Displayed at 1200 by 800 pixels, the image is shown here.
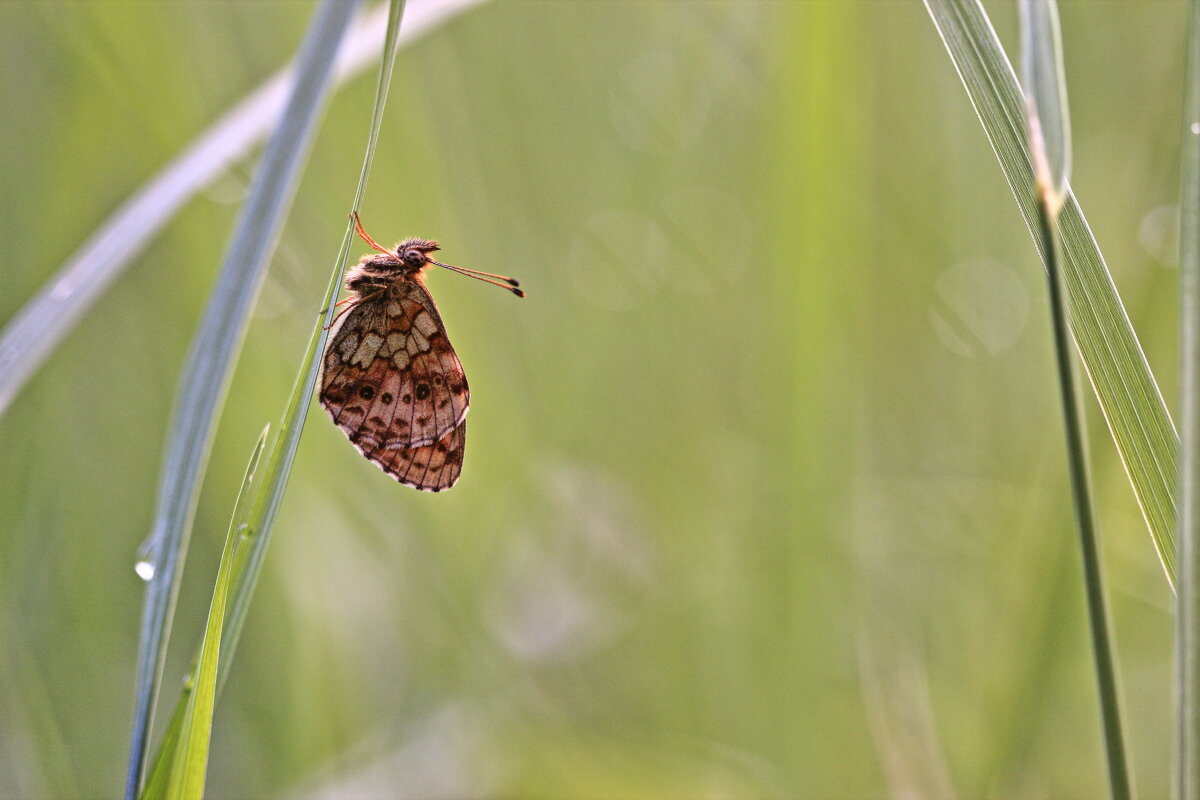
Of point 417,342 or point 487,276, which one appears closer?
point 417,342

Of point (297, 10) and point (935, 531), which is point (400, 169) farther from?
point (935, 531)

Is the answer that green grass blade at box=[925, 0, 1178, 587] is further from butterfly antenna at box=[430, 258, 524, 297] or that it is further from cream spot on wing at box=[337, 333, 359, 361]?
cream spot on wing at box=[337, 333, 359, 361]

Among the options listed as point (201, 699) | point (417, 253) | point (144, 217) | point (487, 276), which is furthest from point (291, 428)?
point (487, 276)

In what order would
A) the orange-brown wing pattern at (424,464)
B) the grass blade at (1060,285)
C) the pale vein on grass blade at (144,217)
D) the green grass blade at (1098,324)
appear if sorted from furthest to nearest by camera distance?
the orange-brown wing pattern at (424,464), the pale vein on grass blade at (144,217), the green grass blade at (1098,324), the grass blade at (1060,285)

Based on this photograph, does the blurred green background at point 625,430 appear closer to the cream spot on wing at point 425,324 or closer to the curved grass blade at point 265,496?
the cream spot on wing at point 425,324

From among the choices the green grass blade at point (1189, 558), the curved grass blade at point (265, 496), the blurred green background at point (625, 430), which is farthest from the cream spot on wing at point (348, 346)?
the green grass blade at point (1189, 558)

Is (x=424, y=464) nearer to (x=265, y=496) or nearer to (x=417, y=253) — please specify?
(x=417, y=253)
